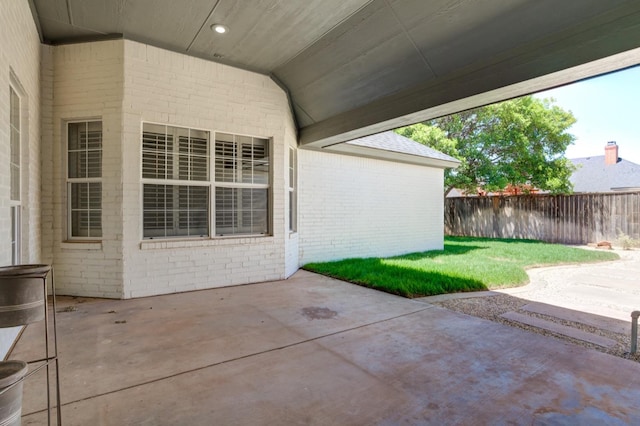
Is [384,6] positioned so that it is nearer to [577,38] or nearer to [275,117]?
[577,38]

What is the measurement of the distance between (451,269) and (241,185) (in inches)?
185

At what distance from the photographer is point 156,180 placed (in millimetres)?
5305

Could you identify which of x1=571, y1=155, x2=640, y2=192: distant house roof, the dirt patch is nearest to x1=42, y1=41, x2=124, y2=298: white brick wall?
the dirt patch

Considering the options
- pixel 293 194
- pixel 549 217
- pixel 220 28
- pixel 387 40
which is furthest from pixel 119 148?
pixel 549 217

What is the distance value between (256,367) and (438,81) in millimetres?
4005

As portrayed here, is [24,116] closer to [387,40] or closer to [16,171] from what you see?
[16,171]

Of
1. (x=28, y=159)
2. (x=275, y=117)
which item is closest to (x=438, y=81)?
(x=275, y=117)

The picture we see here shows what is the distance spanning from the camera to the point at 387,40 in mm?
4227

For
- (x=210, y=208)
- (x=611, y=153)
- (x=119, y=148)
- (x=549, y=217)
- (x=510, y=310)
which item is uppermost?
(x=611, y=153)

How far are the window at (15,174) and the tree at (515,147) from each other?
1340cm

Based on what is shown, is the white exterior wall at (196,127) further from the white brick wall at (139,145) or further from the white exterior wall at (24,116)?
the white exterior wall at (24,116)

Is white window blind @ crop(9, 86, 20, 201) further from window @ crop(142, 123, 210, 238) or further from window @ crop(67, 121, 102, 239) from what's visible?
window @ crop(142, 123, 210, 238)

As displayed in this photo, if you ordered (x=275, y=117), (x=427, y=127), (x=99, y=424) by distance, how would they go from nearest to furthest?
(x=99, y=424), (x=275, y=117), (x=427, y=127)

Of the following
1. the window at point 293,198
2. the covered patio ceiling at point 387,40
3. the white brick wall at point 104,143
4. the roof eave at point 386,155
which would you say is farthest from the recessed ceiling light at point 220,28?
the roof eave at point 386,155
